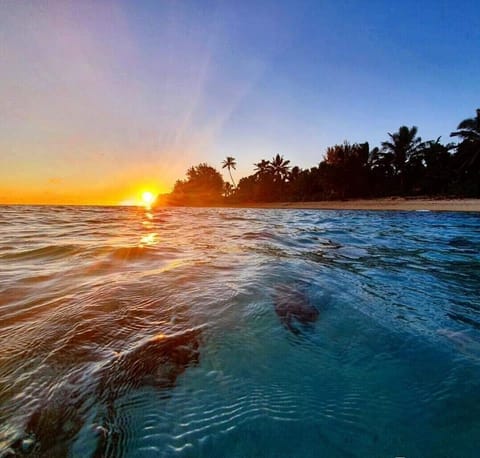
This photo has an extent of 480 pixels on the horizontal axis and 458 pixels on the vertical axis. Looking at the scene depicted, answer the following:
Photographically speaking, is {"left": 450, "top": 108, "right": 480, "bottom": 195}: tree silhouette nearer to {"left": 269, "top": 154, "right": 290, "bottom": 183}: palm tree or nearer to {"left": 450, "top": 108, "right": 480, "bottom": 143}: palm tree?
{"left": 450, "top": 108, "right": 480, "bottom": 143}: palm tree

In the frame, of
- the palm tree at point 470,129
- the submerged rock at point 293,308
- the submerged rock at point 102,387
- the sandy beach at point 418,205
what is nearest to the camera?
the submerged rock at point 102,387

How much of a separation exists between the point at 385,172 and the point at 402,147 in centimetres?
493

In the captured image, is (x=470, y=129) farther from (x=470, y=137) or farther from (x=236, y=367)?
(x=236, y=367)

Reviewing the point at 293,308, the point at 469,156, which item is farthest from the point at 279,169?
the point at 293,308

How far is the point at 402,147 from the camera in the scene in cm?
3650

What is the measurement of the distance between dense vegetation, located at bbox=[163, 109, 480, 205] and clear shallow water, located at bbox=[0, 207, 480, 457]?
34.5 meters

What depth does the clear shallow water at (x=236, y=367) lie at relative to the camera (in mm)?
1135

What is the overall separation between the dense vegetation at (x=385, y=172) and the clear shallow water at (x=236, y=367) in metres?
34.5

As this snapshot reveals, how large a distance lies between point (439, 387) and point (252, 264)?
2.89m

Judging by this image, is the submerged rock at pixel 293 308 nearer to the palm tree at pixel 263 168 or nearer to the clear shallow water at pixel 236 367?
the clear shallow water at pixel 236 367

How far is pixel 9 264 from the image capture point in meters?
4.00

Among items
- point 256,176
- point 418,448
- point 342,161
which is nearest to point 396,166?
point 342,161

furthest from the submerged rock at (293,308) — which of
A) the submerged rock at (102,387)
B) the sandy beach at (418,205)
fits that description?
the sandy beach at (418,205)

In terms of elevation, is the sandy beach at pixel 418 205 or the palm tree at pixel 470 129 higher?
the palm tree at pixel 470 129
